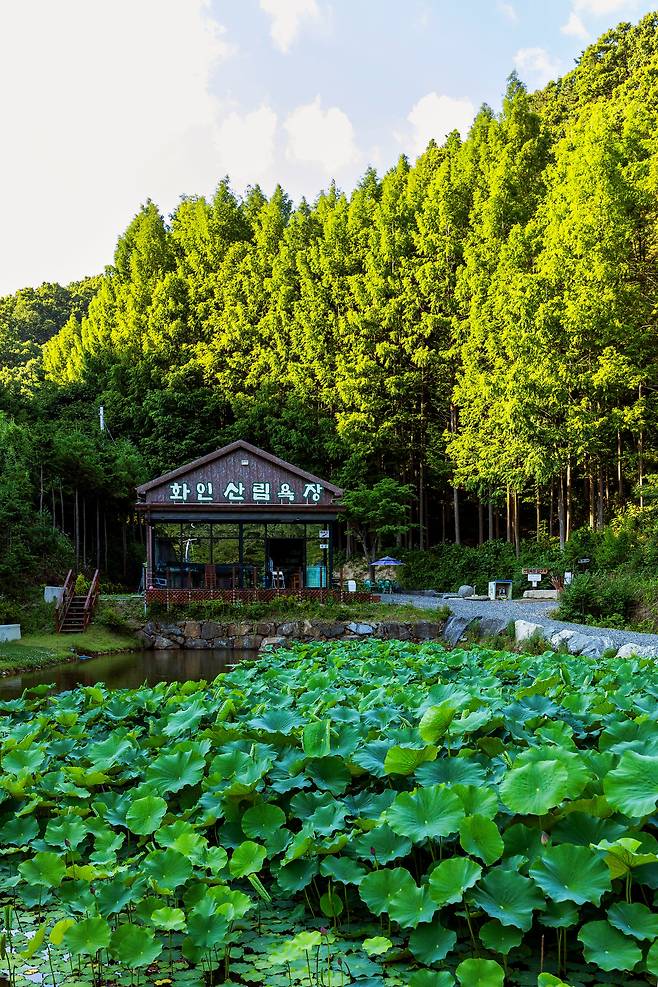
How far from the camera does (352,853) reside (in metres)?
2.47

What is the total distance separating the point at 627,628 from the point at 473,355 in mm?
14208

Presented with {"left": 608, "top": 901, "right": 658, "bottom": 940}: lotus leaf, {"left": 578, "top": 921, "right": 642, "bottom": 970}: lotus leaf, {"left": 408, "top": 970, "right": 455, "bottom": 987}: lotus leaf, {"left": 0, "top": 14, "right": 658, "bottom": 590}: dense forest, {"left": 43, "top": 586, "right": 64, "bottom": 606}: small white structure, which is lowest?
{"left": 43, "top": 586, "right": 64, "bottom": 606}: small white structure

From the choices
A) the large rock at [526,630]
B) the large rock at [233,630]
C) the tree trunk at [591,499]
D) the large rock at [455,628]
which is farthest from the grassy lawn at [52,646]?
the tree trunk at [591,499]

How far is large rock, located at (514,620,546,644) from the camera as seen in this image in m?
11.5

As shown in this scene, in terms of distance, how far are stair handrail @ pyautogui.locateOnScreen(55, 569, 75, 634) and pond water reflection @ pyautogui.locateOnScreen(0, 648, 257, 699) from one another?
1.70m

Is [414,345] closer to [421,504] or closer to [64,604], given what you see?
[421,504]

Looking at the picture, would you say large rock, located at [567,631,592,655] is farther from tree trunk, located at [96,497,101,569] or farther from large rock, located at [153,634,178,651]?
tree trunk, located at [96,497,101,569]

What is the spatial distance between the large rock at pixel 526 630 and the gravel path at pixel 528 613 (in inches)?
6.4

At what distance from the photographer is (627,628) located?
40.0 ft

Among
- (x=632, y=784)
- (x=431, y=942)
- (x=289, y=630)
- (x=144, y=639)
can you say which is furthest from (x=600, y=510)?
(x=431, y=942)

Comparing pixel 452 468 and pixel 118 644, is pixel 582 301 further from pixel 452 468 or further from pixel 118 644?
pixel 118 644

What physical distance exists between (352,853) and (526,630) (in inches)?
397

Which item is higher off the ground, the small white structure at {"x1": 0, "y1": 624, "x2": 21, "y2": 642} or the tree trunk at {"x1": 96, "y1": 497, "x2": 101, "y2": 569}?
the tree trunk at {"x1": 96, "y1": 497, "x2": 101, "y2": 569}

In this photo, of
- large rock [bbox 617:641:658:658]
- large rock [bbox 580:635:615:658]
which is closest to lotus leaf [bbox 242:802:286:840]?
large rock [bbox 617:641:658:658]
